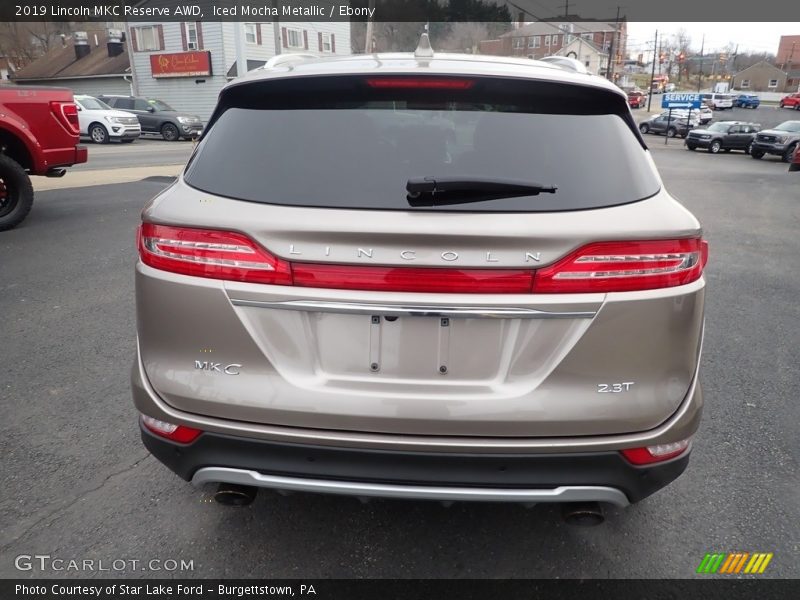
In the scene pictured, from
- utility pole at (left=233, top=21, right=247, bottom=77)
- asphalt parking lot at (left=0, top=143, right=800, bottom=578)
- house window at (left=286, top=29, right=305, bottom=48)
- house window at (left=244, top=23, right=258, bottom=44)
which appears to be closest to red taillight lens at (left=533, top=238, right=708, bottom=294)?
asphalt parking lot at (left=0, top=143, right=800, bottom=578)

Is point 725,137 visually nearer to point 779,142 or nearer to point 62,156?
point 779,142

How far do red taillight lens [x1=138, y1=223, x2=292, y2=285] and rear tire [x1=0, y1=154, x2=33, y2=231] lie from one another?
23.7ft

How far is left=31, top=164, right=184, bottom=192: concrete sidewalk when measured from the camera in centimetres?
1230

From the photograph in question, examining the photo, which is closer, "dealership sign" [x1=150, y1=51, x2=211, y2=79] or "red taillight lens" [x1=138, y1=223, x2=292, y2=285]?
"red taillight lens" [x1=138, y1=223, x2=292, y2=285]

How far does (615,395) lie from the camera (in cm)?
195

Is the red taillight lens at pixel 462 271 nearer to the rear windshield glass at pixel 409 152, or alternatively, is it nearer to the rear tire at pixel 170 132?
the rear windshield glass at pixel 409 152

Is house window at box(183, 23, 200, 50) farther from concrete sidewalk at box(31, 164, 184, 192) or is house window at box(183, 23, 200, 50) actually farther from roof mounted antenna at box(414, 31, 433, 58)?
roof mounted antenna at box(414, 31, 433, 58)

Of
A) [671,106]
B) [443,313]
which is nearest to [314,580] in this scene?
[443,313]

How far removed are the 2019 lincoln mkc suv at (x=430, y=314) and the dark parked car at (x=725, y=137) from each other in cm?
3114

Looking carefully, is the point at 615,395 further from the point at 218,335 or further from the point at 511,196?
the point at 218,335

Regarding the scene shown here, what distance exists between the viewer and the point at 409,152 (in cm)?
209

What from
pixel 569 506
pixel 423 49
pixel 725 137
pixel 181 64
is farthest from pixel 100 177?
pixel 725 137

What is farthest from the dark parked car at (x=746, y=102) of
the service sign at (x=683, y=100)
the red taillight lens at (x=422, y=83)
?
the red taillight lens at (x=422, y=83)

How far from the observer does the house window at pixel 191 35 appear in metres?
36.0
